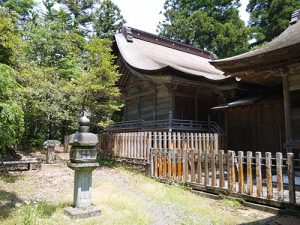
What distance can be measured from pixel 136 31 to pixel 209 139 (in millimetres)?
11932

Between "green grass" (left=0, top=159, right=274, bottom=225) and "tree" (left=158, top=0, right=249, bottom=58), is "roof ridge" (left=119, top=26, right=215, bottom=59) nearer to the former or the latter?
"tree" (left=158, top=0, right=249, bottom=58)

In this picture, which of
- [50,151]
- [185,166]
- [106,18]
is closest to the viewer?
[185,166]

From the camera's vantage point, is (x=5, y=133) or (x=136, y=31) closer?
(x=5, y=133)

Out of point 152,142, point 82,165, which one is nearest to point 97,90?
point 152,142

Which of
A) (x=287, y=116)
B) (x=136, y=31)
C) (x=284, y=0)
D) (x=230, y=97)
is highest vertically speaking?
(x=284, y=0)

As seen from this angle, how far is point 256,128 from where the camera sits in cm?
1171

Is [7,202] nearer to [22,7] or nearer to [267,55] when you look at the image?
[267,55]

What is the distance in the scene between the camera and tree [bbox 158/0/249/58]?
2850cm

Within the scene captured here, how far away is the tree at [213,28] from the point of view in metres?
28.5

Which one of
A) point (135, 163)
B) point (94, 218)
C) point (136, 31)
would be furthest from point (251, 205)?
point (136, 31)

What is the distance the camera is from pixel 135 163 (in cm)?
1087

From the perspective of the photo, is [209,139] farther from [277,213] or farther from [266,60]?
A: [277,213]

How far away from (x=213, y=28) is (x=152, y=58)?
53.8 feet

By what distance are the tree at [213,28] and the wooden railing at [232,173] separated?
22905 millimetres
